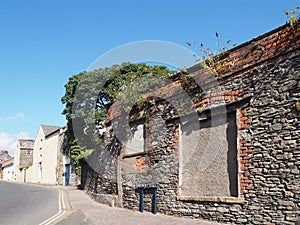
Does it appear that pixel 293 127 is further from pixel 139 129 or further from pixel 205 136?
pixel 139 129

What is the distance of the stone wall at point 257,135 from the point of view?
24.1 ft

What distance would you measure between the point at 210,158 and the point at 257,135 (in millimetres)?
1656

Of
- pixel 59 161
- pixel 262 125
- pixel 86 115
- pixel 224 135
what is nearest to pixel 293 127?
pixel 262 125

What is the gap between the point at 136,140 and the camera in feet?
41.2

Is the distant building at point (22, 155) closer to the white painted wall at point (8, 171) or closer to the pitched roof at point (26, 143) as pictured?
the pitched roof at point (26, 143)

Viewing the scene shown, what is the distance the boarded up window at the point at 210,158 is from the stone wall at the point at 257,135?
164 millimetres

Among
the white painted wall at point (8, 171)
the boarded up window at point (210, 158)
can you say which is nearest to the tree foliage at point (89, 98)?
the boarded up window at point (210, 158)

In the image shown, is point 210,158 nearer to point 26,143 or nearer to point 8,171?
point 26,143

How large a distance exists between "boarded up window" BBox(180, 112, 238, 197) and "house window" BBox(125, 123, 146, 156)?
2.21 meters

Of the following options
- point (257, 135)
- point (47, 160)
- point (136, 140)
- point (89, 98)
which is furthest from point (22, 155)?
point (257, 135)

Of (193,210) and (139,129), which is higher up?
(139,129)

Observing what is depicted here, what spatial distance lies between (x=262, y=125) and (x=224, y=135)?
1.25 m

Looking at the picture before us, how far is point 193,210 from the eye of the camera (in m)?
9.47

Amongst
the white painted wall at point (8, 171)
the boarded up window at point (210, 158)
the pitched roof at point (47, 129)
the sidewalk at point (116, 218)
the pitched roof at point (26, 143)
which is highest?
the pitched roof at point (47, 129)
